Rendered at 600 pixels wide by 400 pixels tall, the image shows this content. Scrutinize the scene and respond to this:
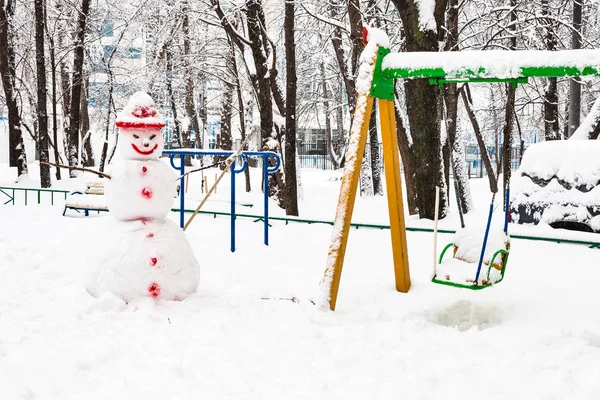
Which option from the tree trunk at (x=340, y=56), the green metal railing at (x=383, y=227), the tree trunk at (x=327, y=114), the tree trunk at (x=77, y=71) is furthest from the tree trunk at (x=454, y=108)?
the tree trunk at (x=77, y=71)

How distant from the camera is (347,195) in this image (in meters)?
5.05

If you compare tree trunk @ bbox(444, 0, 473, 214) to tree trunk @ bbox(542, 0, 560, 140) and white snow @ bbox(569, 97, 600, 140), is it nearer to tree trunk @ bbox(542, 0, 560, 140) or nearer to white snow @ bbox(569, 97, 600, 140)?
white snow @ bbox(569, 97, 600, 140)

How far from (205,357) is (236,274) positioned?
230cm

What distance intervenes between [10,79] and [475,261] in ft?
48.3

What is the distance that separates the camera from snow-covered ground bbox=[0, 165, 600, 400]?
11.3ft

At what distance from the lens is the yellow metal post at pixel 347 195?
5.00 m

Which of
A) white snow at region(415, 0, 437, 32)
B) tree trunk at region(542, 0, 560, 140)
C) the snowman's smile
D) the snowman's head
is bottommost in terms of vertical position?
the snowman's smile

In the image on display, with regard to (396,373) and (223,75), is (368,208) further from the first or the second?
(396,373)

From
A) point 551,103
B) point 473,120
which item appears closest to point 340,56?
point 473,120

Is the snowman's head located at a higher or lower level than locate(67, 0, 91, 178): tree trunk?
lower

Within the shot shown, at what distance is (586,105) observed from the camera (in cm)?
2100

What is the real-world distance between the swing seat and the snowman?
6.63 ft

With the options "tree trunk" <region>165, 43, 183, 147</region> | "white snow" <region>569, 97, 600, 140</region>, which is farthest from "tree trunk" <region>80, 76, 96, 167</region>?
"white snow" <region>569, 97, 600, 140</region>

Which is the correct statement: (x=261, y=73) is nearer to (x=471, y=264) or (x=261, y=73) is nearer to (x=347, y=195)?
(x=347, y=195)
